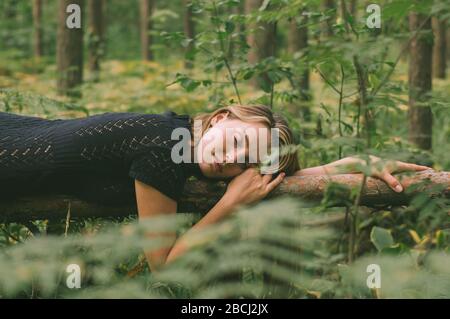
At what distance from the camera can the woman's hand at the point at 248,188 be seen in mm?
2551

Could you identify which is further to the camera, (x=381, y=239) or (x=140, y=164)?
(x=381, y=239)

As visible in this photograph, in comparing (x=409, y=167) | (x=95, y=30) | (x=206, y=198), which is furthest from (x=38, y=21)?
(x=409, y=167)

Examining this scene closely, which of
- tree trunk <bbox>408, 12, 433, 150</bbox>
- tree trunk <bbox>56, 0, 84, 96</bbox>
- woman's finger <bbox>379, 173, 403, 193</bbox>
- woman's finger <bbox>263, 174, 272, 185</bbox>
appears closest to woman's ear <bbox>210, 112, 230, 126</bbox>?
woman's finger <bbox>263, 174, 272, 185</bbox>

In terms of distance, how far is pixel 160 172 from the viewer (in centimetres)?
251

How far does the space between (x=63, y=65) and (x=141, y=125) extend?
538 cm

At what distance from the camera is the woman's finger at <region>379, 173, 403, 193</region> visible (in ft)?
8.56

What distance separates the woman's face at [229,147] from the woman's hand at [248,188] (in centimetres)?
5

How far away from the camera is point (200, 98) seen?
8141mm

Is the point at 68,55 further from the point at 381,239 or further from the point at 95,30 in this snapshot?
the point at 381,239

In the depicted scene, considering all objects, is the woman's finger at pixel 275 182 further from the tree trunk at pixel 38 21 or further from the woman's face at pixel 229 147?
the tree trunk at pixel 38 21

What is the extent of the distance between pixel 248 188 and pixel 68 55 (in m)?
5.61

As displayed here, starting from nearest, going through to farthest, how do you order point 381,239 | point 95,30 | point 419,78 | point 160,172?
1. point 160,172
2. point 381,239
3. point 419,78
4. point 95,30

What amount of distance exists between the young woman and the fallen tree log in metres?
0.05
